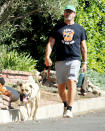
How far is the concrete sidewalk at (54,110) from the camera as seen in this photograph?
28.1 ft

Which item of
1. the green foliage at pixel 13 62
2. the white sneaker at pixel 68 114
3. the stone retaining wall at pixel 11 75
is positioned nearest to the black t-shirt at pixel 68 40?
the white sneaker at pixel 68 114

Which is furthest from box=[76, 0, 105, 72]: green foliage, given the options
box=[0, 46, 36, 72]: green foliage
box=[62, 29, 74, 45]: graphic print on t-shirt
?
box=[62, 29, 74, 45]: graphic print on t-shirt

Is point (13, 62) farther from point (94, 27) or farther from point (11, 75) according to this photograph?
point (94, 27)

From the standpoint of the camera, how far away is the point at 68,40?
8281 mm

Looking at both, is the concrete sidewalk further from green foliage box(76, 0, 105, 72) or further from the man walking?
green foliage box(76, 0, 105, 72)

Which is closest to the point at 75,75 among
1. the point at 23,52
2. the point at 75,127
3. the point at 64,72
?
the point at 64,72

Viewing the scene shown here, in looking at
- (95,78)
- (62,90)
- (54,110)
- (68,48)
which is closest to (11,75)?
(95,78)

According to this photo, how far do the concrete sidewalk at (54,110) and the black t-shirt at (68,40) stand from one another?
1.45 metres

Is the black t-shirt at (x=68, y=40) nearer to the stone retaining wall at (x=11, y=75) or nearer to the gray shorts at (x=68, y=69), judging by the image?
the gray shorts at (x=68, y=69)

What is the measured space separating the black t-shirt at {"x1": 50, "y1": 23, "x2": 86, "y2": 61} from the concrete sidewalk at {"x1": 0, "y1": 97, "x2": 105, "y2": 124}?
145 cm

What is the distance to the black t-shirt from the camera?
8.29 m

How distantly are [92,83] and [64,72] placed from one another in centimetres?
824

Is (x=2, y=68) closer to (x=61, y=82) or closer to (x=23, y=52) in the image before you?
(x=23, y=52)

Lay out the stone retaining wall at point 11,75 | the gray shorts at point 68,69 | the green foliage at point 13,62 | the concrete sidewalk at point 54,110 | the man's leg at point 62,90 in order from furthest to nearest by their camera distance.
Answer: the green foliage at point 13,62 → the stone retaining wall at point 11,75 → the man's leg at point 62,90 → the concrete sidewalk at point 54,110 → the gray shorts at point 68,69
